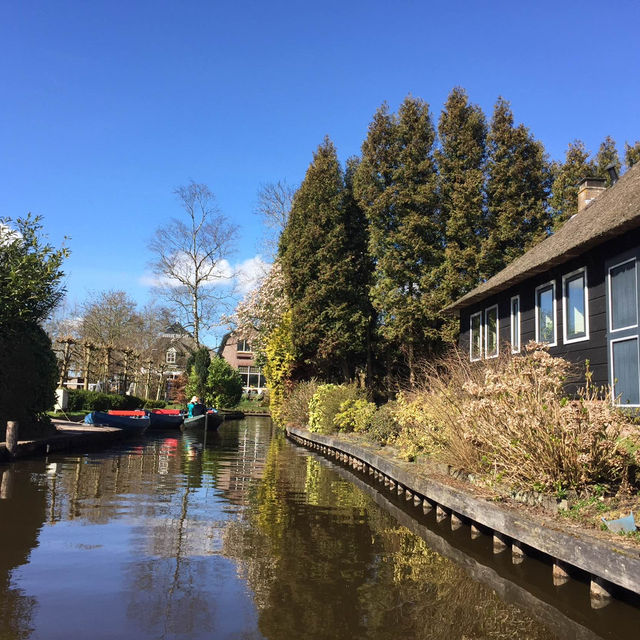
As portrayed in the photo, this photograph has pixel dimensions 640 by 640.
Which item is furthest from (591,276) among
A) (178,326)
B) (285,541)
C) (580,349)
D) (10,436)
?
(178,326)

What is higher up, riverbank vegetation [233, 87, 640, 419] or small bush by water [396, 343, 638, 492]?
riverbank vegetation [233, 87, 640, 419]

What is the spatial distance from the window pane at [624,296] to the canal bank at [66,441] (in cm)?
1402

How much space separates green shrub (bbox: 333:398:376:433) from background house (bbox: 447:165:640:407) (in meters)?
4.97

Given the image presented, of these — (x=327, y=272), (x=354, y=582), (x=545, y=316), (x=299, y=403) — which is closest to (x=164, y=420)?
(x=299, y=403)

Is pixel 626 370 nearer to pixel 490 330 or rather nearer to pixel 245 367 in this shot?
pixel 490 330

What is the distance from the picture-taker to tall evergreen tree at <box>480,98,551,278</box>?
79.1ft

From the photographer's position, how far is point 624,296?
11.9 m

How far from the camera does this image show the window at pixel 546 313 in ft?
48.6

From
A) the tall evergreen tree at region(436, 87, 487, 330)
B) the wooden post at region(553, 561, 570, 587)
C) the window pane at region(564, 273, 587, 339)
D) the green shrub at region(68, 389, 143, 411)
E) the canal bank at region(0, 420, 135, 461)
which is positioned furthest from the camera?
the green shrub at region(68, 389, 143, 411)

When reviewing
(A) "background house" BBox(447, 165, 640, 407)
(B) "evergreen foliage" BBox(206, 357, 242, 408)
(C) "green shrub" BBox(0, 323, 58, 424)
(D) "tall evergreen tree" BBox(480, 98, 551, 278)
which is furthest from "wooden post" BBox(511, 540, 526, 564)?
(B) "evergreen foliage" BBox(206, 357, 242, 408)

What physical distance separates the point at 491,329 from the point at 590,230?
6764mm

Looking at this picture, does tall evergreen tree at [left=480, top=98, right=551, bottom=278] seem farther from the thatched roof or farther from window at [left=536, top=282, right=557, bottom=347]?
window at [left=536, top=282, right=557, bottom=347]

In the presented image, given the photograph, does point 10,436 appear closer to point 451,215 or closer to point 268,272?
point 451,215

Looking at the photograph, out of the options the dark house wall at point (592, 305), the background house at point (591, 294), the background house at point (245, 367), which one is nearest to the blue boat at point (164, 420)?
the background house at point (591, 294)
